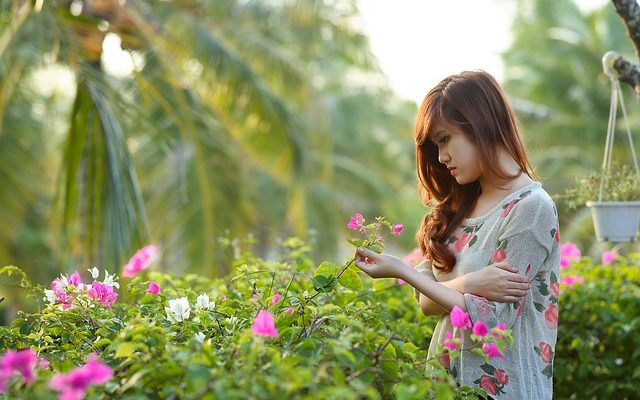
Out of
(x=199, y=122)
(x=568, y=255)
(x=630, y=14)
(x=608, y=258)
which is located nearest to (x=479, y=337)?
(x=630, y=14)

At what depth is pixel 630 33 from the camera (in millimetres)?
3266

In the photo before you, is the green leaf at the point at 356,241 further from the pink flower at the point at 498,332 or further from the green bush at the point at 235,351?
the pink flower at the point at 498,332

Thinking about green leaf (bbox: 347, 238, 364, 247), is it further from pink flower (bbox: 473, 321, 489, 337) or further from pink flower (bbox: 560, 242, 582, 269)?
pink flower (bbox: 560, 242, 582, 269)

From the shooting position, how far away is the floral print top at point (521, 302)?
214cm

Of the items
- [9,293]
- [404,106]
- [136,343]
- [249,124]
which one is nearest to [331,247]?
[9,293]

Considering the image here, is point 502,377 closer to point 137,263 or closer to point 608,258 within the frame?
point 137,263

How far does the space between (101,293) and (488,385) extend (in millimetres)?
998

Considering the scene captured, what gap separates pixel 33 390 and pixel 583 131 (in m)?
17.6

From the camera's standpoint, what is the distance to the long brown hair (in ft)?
7.39

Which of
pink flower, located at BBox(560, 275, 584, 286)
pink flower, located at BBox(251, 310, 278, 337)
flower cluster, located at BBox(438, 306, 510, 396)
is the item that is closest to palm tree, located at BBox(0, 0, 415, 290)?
pink flower, located at BBox(560, 275, 584, 286)

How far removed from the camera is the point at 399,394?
1515 millimetres

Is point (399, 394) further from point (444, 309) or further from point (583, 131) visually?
point (583, 131)

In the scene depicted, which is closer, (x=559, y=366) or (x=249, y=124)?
(x=559, y=366)

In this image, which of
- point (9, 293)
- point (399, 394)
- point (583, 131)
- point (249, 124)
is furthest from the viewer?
point (583, 131)
